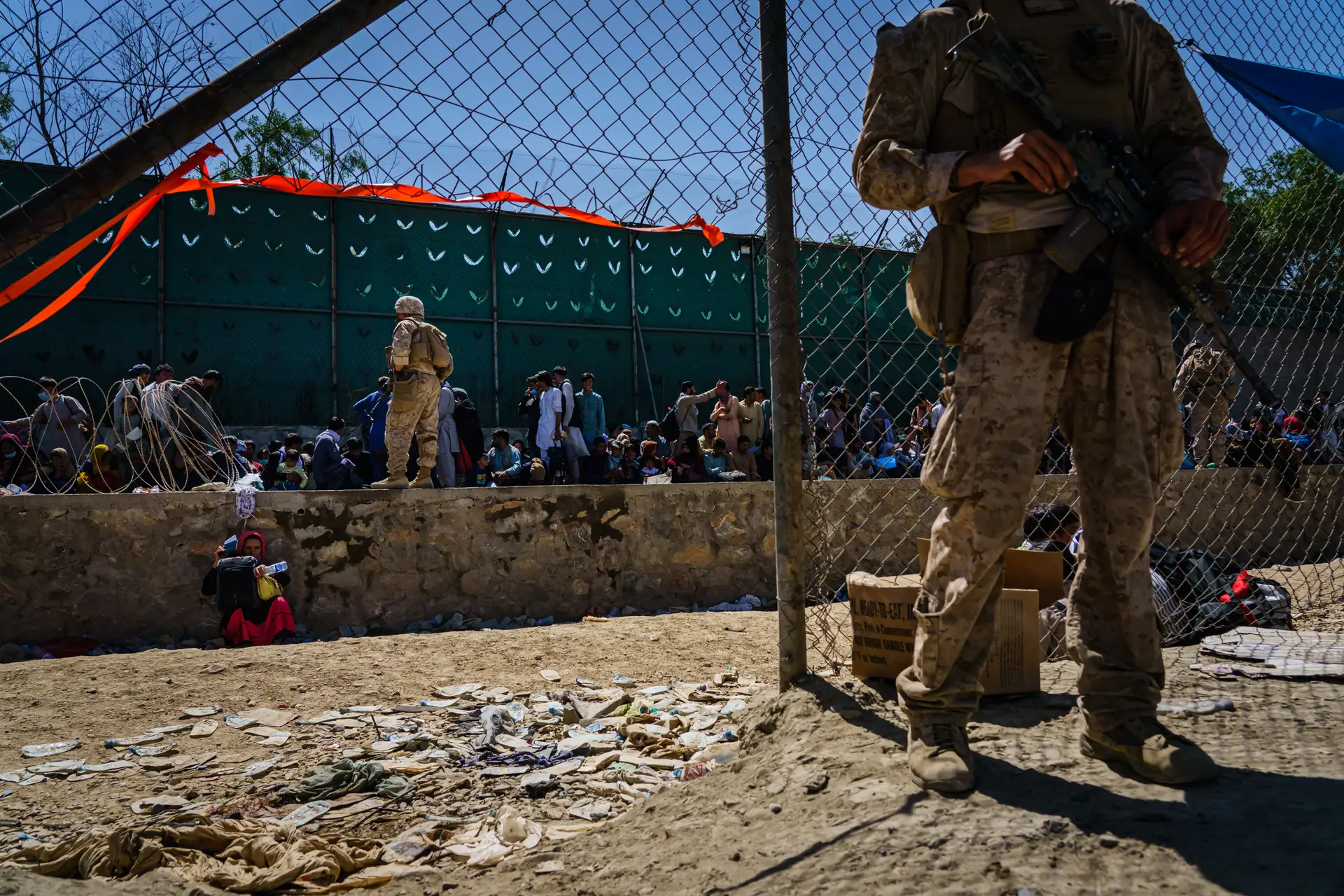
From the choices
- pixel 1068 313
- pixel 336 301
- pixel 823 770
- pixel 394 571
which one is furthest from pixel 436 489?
pixel 336 301

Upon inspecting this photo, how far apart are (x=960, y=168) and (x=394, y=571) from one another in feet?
16.3

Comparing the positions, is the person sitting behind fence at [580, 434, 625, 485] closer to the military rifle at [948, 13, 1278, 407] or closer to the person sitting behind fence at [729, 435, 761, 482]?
the person sitting behind fence at [729, 435, 761, 482]

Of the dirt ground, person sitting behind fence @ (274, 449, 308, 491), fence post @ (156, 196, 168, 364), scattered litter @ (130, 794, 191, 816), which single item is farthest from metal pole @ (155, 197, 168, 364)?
scattered litter @ (130, 794, 191, 816)

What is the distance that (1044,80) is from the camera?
1.96m

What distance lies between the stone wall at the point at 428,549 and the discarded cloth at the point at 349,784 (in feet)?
9.12

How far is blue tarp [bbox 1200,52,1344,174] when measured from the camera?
3.80 meters

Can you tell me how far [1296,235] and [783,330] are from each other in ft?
10.8

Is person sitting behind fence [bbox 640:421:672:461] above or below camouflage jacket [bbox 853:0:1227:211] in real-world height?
→ below

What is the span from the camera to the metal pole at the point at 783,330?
239 centimetres

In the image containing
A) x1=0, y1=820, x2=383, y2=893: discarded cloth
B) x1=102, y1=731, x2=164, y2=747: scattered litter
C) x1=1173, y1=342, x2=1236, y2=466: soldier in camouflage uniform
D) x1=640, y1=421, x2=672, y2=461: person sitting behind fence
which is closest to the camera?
x1=0, y1=820, x2=383, y2=893: discarded cloth

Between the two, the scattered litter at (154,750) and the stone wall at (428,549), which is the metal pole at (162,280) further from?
the scattered litter at (154,750)

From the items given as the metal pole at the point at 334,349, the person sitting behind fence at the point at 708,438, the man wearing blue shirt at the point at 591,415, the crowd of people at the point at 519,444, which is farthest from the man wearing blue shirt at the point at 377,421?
the person sitting behind fence at the point at 708,438

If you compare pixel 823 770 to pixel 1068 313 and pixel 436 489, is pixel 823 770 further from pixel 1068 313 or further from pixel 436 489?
pixel 436 489

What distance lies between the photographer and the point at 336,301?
462 inches
